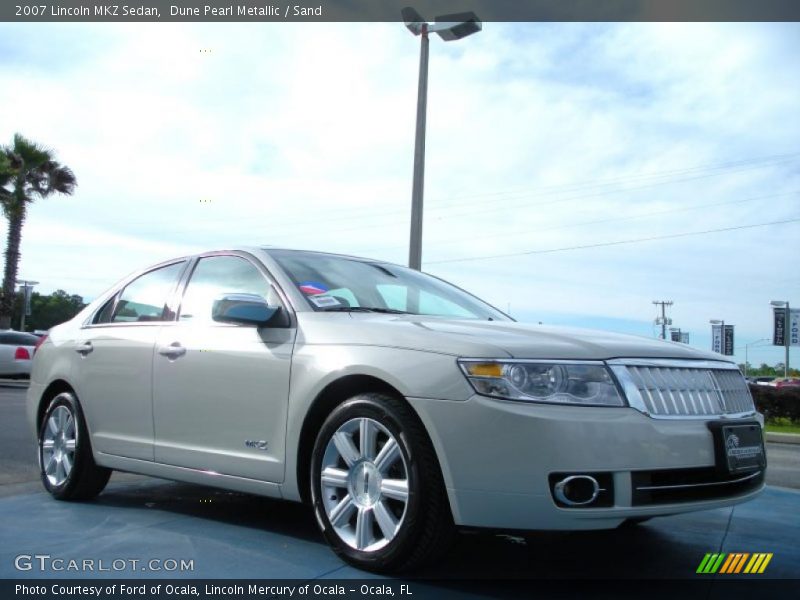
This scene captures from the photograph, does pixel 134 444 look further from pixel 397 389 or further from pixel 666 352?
pixel 666 352

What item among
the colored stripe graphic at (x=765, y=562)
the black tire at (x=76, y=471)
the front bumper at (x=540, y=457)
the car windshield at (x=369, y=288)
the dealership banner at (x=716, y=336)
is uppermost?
the dealership banner at (x=716, y=336)

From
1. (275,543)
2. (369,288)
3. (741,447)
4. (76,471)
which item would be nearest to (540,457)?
(741,447)

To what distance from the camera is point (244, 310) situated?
13.4ft

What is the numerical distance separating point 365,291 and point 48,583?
2040mm

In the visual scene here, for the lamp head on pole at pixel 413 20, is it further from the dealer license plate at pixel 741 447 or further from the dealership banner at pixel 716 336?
the dealership banner at pixel 716 336

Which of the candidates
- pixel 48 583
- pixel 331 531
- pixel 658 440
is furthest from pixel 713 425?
pixel 48 583

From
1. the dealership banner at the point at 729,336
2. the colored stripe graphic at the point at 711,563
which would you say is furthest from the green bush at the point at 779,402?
the dealership banner at the point at 729,336

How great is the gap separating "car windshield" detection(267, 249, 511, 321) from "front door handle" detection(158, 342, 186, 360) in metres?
0.69

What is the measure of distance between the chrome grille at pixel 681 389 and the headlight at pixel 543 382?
3.8 inches

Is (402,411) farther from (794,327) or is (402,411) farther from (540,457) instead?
(794,327)

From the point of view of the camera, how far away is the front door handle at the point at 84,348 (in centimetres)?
532

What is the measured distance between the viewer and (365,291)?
4598 mm

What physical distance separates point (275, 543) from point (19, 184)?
2932 cm

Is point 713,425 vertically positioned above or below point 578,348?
below
